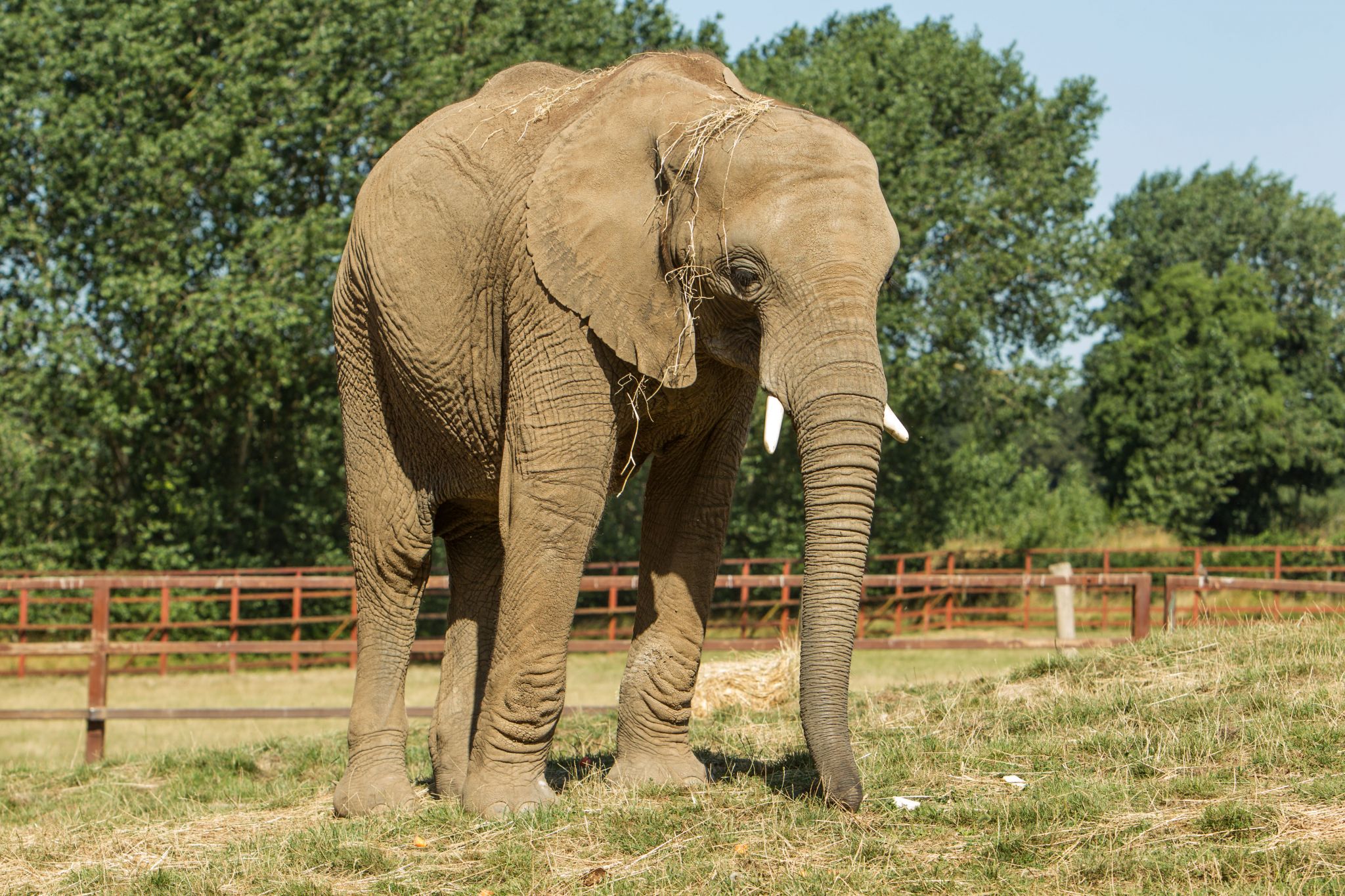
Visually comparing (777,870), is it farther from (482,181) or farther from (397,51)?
(397,51)

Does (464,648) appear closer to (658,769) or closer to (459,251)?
(658,769)

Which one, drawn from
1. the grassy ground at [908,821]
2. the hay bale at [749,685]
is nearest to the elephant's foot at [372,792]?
the grassy ground at [908,821]

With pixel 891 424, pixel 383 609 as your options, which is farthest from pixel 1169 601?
pixel 891 424

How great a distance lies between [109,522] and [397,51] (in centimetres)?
993

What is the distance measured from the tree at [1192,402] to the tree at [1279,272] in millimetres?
557

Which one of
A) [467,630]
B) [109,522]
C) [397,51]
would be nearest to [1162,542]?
[397,51]

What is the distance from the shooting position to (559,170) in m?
6.30

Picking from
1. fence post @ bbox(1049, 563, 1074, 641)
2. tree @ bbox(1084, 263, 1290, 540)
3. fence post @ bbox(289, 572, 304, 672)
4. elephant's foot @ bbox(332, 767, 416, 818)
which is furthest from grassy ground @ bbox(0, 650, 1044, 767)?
tree @ bbox(1084, 263, 1290, 540)

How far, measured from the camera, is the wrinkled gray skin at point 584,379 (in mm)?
5516

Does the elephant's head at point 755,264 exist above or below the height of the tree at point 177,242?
below

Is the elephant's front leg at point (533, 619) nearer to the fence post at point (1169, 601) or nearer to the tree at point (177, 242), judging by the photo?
the fence post at point (1169, 601)

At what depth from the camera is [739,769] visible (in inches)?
275

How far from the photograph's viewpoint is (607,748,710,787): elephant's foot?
6.62 m

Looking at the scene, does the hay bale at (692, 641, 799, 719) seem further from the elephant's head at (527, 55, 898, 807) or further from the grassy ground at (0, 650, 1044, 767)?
the elephant's head at (527, 55, 898, 807)
